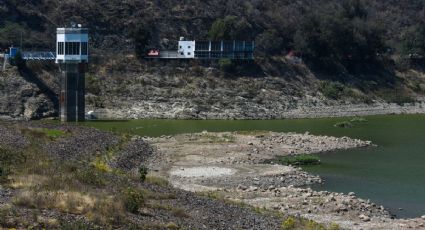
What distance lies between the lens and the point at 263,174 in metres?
55.8

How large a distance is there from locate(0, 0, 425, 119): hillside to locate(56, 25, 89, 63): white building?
8975 mm

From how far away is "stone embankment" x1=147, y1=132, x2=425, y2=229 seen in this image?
40.3m

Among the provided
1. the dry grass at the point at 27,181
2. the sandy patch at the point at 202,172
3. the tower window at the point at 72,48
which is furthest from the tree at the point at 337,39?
the dry grass at the point at 27,181

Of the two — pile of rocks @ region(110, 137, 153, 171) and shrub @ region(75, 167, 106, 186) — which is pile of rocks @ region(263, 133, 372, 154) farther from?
shrub @ region(75, 167, 106, 186)

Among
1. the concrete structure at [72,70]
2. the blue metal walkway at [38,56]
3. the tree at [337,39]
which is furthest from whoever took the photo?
the tree at [337,39]

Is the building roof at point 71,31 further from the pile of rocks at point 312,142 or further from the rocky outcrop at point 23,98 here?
the pile of rocks at point 312,142

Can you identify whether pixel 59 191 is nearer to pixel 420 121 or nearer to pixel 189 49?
pixel 420 121

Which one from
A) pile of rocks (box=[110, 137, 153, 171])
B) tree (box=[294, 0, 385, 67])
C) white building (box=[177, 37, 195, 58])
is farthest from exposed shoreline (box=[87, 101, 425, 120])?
pile of rocks (box=[110, 137, 153, 171])

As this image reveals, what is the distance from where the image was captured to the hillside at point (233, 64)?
118438 mm

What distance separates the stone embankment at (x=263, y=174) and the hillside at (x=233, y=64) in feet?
114

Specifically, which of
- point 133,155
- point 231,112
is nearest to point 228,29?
point 231,112

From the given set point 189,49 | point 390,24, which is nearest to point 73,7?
point 189,49

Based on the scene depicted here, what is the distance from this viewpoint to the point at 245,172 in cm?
5712

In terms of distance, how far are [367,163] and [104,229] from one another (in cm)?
4189
